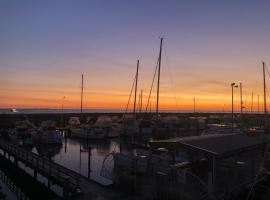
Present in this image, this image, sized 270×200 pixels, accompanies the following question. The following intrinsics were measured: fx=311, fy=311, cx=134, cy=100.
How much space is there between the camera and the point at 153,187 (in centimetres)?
1488

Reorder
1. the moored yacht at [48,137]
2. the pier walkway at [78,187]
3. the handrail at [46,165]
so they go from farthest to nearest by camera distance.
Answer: the moored yacht at [48,137] < the handrail at [46,165] < the pier walkway at [78,187]

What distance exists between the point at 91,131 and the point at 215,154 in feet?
124

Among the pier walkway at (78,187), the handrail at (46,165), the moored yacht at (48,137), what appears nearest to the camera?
the pier walkway at (78,187)

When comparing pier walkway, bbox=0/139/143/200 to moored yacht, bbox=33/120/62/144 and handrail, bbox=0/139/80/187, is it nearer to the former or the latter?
handrail, bbox=0/139/80/187

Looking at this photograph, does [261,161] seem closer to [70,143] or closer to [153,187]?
[153,187]

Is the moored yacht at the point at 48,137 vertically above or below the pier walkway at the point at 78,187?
above

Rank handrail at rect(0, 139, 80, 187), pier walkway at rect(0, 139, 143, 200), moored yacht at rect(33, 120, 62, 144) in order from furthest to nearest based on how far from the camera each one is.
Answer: moored yacht at rect(33, 120, 62, 144)
handrail at rect(0, 139, 80, 187)
pier walkway at rect(0, 139, 143, 200)

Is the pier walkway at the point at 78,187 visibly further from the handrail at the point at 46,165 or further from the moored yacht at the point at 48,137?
the moored yacht at the point at 48,137

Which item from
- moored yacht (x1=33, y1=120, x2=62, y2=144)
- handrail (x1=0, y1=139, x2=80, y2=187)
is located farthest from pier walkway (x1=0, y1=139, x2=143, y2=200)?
moored yacht (x1=33, y1=120, x2=62, y2=144)

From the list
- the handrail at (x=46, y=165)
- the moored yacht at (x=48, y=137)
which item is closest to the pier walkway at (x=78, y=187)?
the handrail at (x=46, y=165)

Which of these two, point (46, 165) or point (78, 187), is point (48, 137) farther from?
point (78, 187)

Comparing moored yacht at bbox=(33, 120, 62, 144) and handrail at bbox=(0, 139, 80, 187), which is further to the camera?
moored yacht at bbox=(33, 120, 62, 144)

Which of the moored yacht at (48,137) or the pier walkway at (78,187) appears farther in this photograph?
the moored yacht at (48,137)

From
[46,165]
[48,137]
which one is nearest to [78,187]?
[46,165]
